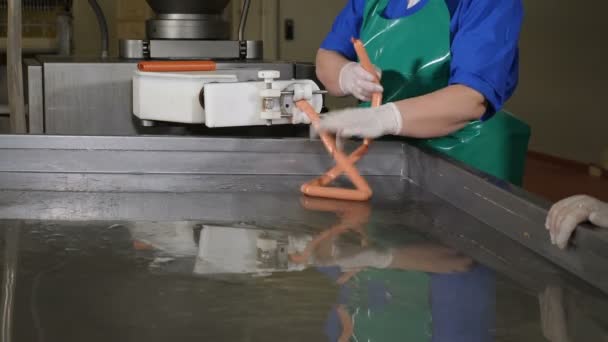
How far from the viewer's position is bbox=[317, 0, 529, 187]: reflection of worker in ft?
5.27

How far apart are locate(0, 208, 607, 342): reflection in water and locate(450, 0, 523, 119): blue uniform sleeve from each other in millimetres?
518

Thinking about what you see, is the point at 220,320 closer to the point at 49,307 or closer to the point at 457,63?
the point at 49,307

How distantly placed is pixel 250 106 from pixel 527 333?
874mm

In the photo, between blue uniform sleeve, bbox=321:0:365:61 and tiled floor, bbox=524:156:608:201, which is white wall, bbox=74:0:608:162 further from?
blue uniform sleeve, bbox=321:0:365:61

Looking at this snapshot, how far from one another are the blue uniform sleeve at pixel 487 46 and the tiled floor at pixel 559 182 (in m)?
3.20

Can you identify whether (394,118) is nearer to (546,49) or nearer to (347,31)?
(347,31)

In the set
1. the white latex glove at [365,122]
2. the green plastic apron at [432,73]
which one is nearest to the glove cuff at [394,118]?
the white latex glove at [365,122]

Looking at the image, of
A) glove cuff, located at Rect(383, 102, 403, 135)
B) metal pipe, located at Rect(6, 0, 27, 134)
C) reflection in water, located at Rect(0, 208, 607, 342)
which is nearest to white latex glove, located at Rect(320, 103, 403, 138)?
glove cuff, located at Rect(383, 102, 403, 135)

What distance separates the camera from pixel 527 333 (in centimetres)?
82

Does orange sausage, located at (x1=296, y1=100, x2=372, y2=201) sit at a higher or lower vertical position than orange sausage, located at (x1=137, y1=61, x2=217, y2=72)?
lower

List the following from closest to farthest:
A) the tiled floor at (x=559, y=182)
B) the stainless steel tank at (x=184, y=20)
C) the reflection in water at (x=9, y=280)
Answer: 1. the reflection in water at (x=9, y=280)
2. the stainless steel tank at (x=184, y=20)
3. the tiled floor at (x=559, y=182)

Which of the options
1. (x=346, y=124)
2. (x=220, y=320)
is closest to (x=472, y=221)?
(x=346, y=124)

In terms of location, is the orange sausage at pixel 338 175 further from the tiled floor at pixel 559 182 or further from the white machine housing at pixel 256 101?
the tiled floor at pixel 559 182

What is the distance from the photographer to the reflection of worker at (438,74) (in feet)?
5.27
